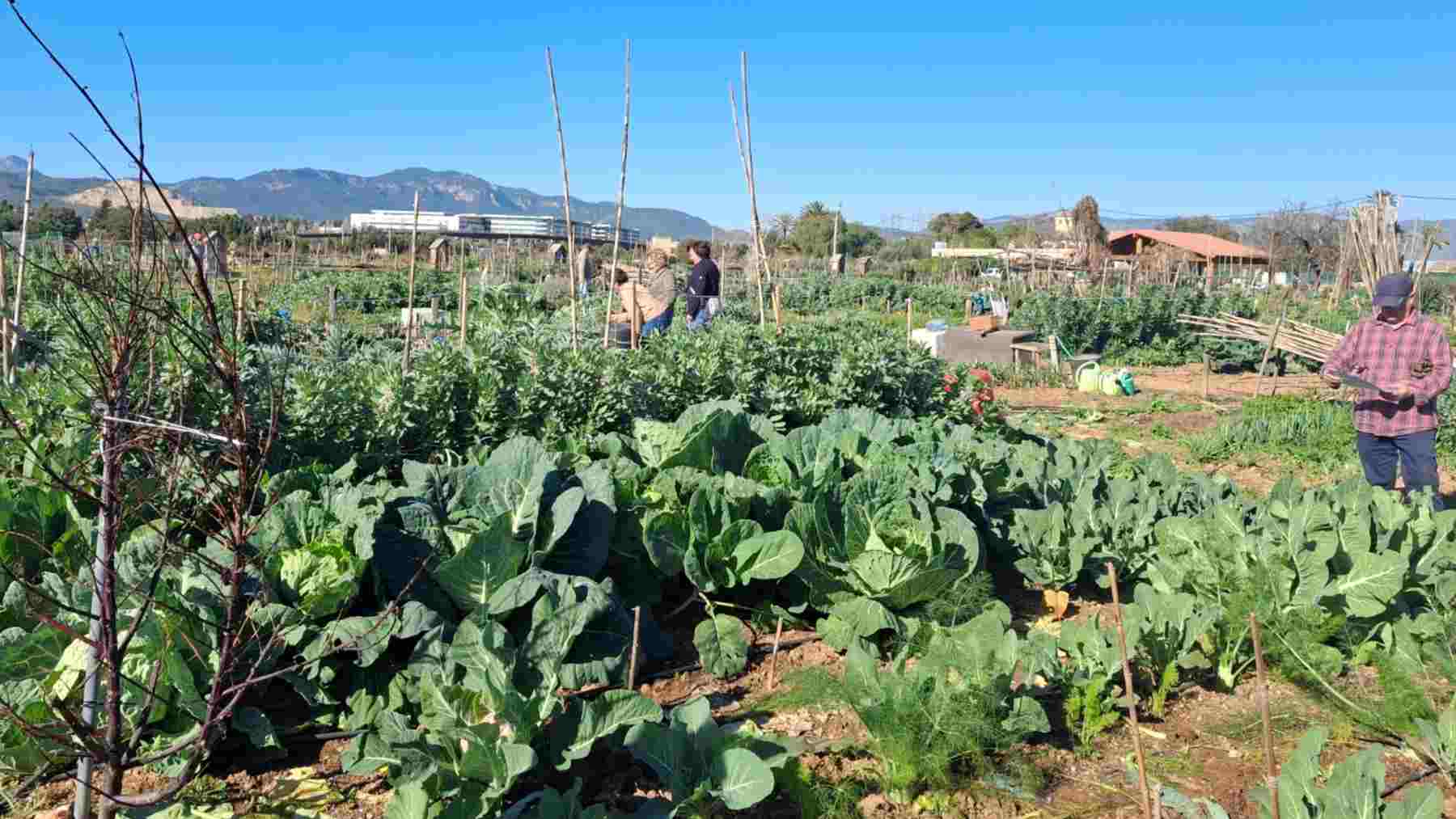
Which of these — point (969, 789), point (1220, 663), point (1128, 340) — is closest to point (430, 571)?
point (969, 789)

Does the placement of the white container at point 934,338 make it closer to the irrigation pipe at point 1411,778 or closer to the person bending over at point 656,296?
the person bending over at point 656,296

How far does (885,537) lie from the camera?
3.88 meters

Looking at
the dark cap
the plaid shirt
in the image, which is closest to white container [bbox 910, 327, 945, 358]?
the plaid shirt

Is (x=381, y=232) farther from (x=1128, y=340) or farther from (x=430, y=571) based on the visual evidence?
(x=430, y=571)

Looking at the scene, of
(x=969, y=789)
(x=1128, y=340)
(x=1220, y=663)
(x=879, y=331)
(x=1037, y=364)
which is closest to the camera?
(x=969, y=789)

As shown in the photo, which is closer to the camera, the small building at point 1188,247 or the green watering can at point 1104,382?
the green watering can at point 1104,382

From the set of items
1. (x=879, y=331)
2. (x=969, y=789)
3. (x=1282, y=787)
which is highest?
(x=879, y=331)

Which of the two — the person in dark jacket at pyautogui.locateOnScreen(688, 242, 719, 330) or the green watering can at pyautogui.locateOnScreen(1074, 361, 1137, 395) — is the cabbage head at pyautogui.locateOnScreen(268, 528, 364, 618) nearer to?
the person in dark jacket at pyautogui.locateOnScreen(688, 242, 719, 330)

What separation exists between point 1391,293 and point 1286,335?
897 centimetres

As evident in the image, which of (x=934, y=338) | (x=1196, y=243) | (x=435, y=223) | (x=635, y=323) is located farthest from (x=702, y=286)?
(x=1196, y=243)

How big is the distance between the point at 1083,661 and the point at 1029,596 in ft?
3.98

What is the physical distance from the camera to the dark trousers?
5.42 m

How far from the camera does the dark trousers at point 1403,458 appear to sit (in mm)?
5422

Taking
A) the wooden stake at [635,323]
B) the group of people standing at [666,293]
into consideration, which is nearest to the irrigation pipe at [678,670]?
the wooden stake at [635,323]
